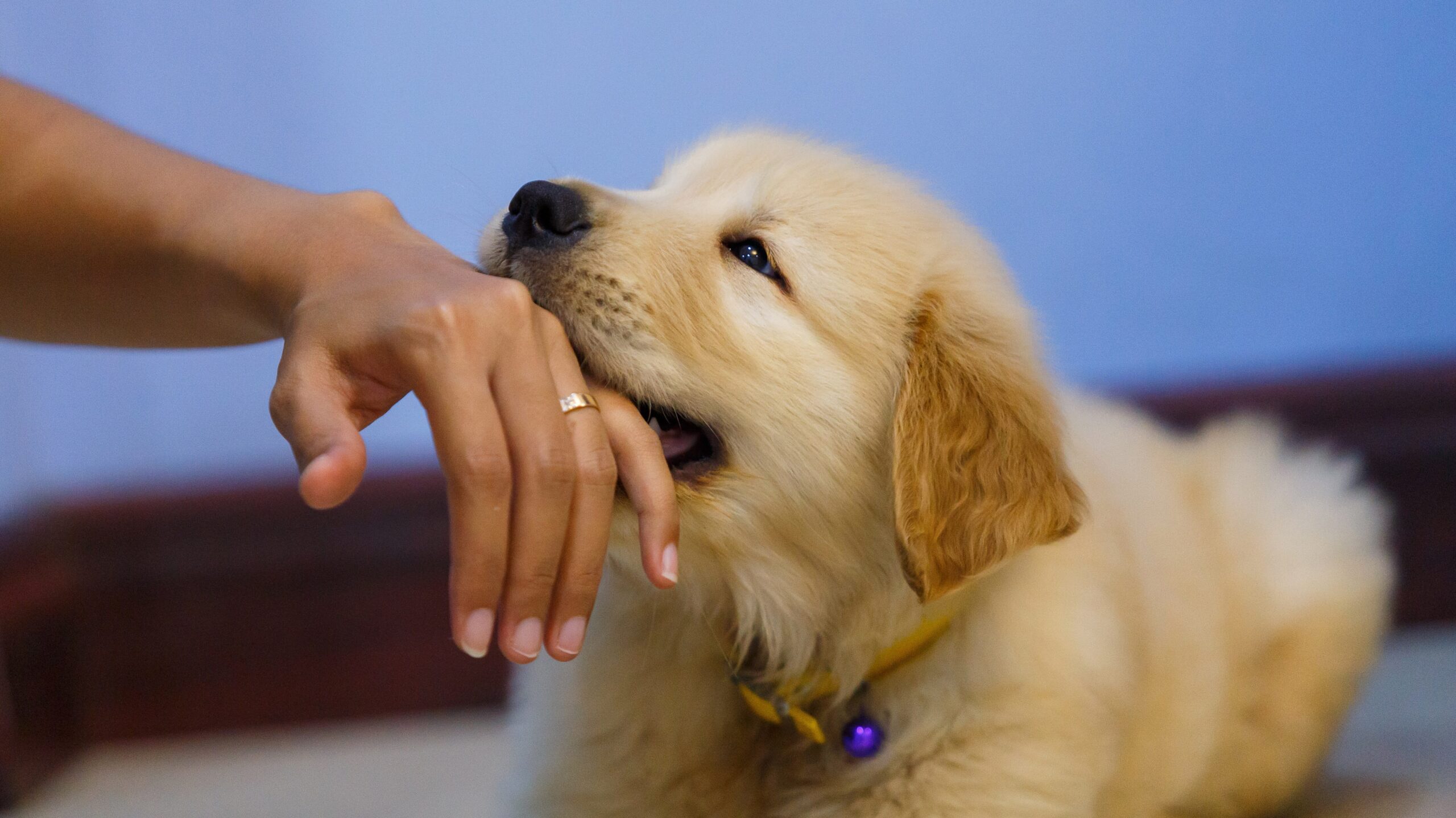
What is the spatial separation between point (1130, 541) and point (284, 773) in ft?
6.06

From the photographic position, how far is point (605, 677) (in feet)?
5.11

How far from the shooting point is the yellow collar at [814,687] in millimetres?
1437

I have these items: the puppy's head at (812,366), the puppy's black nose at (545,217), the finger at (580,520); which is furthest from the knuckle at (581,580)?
the puppy's black nose at (545,217)

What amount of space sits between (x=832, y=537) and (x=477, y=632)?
545 mm

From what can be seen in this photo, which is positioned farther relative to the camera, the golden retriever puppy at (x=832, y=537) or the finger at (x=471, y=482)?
the golden retriever puppy at (x=832, y=537)

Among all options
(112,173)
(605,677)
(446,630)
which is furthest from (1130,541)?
(446,630)

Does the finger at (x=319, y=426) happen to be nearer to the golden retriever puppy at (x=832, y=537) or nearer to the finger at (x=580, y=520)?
the finger at (x=580, y=520)

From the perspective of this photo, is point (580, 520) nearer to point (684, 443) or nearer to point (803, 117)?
point (684, 443)

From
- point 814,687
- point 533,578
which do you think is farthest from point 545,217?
point 814,687

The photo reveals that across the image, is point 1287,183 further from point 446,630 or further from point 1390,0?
point 446,630

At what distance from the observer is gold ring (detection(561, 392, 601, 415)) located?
3.45ft

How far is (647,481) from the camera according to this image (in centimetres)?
112

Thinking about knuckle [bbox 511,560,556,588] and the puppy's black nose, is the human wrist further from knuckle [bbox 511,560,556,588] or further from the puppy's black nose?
knuckle [bbox 511,560,556,588]

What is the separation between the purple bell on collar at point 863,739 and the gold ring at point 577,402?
64 cm
